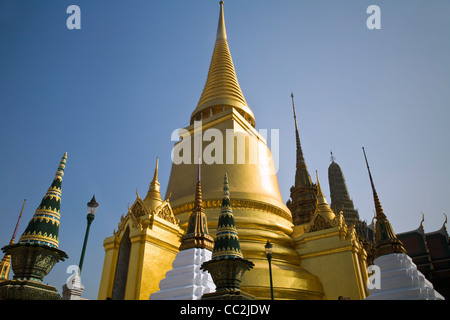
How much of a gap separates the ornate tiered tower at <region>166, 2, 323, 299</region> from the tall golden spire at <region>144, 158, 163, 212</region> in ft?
4.24

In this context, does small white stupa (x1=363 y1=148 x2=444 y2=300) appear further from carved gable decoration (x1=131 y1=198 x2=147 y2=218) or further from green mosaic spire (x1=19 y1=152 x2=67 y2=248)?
green mosaic spire (x1=19 y1=152 x2=67 y2=248)

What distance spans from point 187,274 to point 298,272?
458cm

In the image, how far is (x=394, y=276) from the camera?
878cm

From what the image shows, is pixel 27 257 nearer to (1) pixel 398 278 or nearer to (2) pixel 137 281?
(2) pixel 137 281

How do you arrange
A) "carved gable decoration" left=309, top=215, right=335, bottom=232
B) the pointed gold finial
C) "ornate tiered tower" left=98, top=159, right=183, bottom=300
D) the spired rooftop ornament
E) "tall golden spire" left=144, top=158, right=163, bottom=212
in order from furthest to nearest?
1. the pointed gold finial
2. "carved gable decoration" left=309, top=215, right=335, bottom=232
3. "tall golden spire" left=144, top=158, right=163, bottom=212
4. "ornate tiered tower" left=98, top=159, right=183, bottom=300
5. the spired rooftop ornament

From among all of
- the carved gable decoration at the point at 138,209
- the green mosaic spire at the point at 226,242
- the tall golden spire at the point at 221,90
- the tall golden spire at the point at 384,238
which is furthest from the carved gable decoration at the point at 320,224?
the green mosaic spire at the point at 226,242

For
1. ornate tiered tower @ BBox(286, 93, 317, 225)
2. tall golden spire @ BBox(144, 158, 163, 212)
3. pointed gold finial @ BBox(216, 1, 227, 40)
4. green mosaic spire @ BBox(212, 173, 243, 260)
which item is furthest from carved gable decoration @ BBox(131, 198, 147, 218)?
pointed gold finial @ BBox(216, 1, 227, 40)

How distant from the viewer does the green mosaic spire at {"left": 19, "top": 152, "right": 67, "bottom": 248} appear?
3.46 m

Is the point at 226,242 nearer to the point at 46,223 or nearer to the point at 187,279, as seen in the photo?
the point at 46,223

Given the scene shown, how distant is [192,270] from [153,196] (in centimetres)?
457

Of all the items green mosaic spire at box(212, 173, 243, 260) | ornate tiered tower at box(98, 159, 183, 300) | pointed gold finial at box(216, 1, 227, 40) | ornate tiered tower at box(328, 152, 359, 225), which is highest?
pointed gold finial at box(216, 1, 227, 40)

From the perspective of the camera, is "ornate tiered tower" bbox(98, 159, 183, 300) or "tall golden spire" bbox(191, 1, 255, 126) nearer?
"ornate tiered tower" bbox(98, 159, 183, 300)

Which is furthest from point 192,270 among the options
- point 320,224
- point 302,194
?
point 302,194
